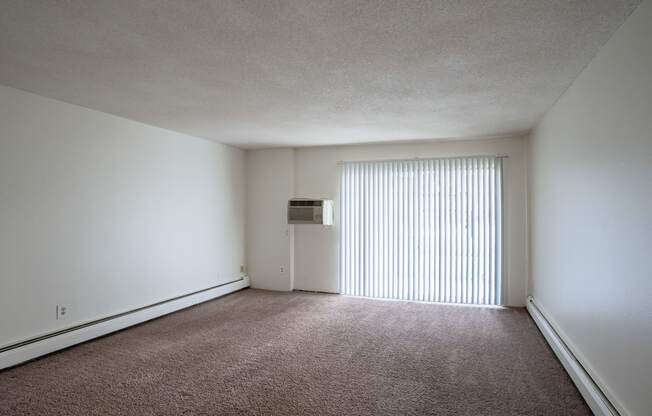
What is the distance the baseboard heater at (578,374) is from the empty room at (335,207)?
29 mm

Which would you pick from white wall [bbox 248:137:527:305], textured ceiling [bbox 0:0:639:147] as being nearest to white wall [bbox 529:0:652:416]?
textured ceiling [bbox 0:0:639:147]

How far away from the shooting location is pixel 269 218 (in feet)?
22.8

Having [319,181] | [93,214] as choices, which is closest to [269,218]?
[319,181]

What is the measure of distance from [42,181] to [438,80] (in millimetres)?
3802

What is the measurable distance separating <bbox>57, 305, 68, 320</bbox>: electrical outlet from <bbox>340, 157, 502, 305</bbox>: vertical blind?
393cm

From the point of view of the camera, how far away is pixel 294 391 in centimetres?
304

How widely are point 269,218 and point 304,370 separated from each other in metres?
3.83

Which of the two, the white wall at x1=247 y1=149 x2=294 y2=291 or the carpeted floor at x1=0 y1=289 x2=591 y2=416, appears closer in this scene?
the carpeted floor at x1=0 y1=289 x2=591 y2=416

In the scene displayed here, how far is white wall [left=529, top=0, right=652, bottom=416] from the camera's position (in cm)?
204

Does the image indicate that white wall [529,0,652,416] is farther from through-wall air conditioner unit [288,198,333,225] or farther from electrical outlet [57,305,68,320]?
electrical outlet [57,305,68,320]

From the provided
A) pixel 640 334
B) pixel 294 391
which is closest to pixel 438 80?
pixel 640 334

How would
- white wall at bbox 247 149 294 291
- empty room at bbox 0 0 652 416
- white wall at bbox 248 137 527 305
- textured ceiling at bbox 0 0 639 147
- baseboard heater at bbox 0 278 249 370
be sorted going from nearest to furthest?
textured ceiling at bbox 0 0 639 147 < empty room at bbox 0 0 652 416 < baseboard heater at bbox 0 278 249 370 < white wall at bbox 248 137 527 305 < white wall at bbox 247 149 294 291

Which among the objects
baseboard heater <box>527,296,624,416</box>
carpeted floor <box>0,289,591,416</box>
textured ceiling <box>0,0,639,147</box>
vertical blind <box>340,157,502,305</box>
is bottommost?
carpeted floor <box>0,289,591,416</box>

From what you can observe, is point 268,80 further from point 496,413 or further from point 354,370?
point 496,413
